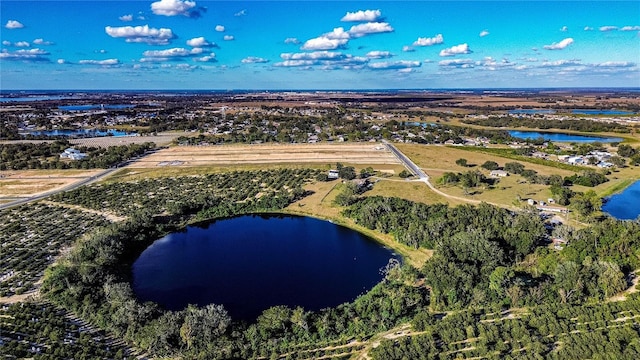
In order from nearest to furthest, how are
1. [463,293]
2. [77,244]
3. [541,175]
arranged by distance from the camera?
[463,293] < [77,244] < [541,175]

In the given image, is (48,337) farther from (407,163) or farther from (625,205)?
(625,205)

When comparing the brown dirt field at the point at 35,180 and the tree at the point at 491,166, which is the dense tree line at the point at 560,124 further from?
the brown dirt field at the point at 35,180

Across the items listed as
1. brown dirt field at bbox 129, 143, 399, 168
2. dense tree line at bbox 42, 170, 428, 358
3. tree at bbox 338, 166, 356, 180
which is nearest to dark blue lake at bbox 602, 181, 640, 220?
dense tree line at bbox 42, 170, 428, 358

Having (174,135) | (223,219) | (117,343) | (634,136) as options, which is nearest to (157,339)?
(117,343)

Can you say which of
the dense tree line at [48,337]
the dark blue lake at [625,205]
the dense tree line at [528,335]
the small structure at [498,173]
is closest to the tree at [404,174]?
the small structure at [498,173]

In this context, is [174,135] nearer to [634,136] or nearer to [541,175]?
[541,175]

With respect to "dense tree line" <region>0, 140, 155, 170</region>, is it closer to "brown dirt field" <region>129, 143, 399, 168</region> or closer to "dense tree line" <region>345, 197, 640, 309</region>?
"brown dirt field" <region>129, 143, 399, 168</region>
